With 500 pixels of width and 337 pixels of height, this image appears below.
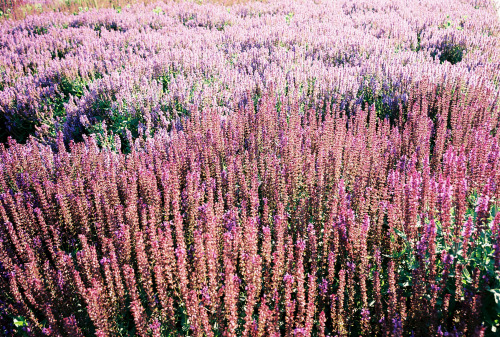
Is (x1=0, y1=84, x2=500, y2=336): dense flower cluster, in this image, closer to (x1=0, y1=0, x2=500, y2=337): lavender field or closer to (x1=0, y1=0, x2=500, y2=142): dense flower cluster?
(x1=0, y1=0, x2=500, y2=337): lavender field

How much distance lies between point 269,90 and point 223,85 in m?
1.16

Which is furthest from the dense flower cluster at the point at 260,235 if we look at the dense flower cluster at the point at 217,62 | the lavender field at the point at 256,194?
the dense flower cluster at the point at 217,62

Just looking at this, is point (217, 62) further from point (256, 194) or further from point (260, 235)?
point (260, 235)

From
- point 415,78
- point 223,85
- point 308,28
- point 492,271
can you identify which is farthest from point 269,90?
point 308,28

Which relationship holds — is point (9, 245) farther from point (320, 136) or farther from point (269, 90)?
point (269, 90)

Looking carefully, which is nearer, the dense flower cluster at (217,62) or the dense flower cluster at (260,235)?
the dense flower cluster at (260,235)

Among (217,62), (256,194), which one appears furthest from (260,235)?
(217,62)

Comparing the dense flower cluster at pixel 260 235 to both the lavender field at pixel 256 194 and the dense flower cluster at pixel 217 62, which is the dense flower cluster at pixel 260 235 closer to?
the lavender field at pixel 256 194

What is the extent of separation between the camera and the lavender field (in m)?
2.61

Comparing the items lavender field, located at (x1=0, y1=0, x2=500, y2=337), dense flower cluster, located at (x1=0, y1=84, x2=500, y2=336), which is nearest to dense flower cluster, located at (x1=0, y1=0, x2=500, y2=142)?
lavender field, located at (x1=0, y1=0, x2=500, y2=337)

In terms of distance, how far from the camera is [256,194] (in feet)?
11.9

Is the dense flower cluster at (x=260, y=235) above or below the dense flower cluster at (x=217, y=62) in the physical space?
below

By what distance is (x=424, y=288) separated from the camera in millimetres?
2520

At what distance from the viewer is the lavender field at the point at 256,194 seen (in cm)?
261
